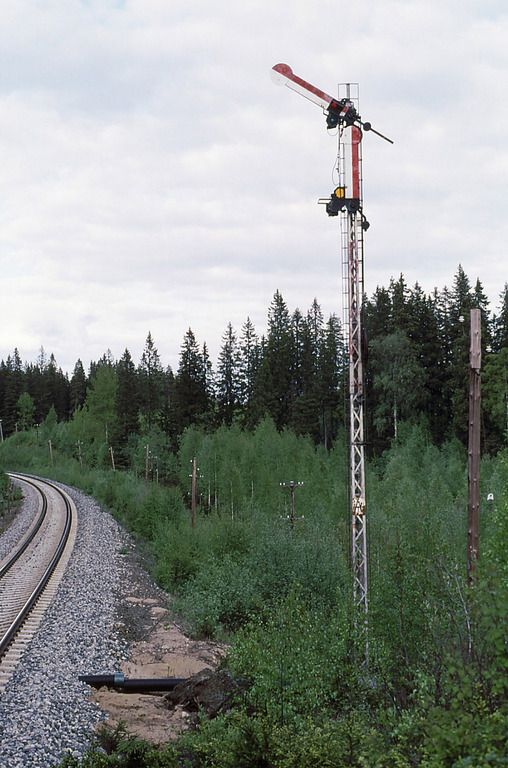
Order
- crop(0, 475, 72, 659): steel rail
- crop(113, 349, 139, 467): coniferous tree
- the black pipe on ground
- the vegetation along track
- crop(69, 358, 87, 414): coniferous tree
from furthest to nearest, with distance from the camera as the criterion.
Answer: crop(69, 358, 87, 414): coniferous tree → crop(113, 349, 139, 467): coniferous tree → the vegetation along track → crop(0, 475, 72, 659): steel rail → the black pipe on ground

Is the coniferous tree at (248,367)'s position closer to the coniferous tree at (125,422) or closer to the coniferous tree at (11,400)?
the coniferous tree at (125,422)

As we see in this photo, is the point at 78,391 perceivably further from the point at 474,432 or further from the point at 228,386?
the point at 474,432

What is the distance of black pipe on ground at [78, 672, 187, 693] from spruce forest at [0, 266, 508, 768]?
7.63ft

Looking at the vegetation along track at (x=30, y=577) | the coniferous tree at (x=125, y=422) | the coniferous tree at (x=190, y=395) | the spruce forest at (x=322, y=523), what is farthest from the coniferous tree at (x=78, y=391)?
the vegetation along track at (x=30, y=577)

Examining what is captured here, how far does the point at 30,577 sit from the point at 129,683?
9485mm

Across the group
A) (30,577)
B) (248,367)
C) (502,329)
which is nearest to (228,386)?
(248,367)

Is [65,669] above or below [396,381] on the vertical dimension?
below

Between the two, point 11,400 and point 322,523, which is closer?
point 322,523

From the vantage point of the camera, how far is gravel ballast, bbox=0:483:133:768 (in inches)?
331

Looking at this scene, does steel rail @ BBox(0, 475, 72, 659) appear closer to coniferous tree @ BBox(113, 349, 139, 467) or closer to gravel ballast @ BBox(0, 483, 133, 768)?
gravel ballast @ BBox(0, 483, 133, 768)

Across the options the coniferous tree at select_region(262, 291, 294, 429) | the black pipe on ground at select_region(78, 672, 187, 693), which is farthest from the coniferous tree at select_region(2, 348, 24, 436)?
the black pipe on ground at select_region(78, 672, 187, 693)

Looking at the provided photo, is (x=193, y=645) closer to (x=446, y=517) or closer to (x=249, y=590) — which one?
(x=249, y=590)

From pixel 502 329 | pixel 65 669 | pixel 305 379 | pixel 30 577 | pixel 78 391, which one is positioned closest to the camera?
pixel 65 669

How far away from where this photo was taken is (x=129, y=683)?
11188 mm
